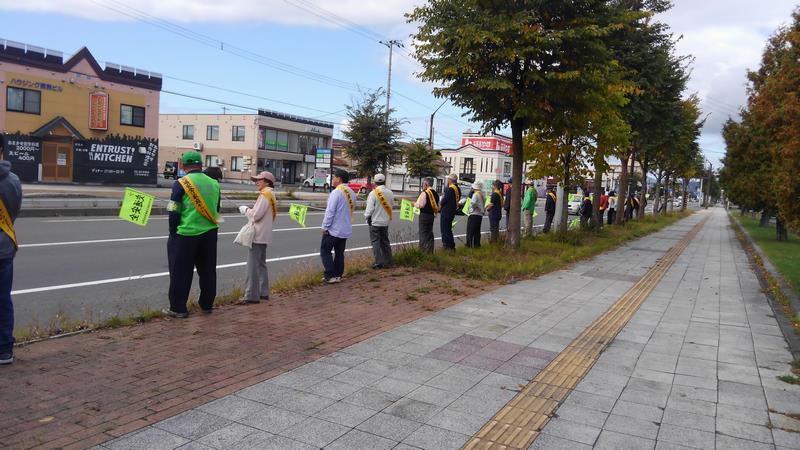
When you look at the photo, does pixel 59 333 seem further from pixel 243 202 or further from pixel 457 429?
pixel 243 202

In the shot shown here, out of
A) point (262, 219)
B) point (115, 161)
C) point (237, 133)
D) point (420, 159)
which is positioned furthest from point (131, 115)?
point (262, 219)

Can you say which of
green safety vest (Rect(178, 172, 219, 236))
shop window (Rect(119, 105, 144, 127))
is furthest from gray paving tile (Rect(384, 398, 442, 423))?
shop window (Rect(119, 105, 144, 127))

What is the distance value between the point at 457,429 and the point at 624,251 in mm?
14400

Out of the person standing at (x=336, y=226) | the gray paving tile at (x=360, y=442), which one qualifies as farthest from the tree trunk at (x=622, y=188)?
the gray paving tile at (x=360, y=442)

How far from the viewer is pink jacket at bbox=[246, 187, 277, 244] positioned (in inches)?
289

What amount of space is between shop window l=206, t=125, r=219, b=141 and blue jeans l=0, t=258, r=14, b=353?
6466cm

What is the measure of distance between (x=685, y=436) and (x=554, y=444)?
0.99 meters

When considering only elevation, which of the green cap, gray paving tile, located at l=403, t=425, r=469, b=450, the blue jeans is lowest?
gray paving tile, located at l=403, t=425, r=469, b=450

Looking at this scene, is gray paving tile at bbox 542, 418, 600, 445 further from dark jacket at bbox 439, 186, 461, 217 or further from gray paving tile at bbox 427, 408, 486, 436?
dark jacket at bbox 439, 186, 461, 217

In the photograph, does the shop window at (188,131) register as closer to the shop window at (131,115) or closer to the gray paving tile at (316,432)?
the shop window at (131,115)

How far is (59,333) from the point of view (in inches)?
219

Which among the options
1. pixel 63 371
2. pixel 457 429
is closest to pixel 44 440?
pixel 63 371

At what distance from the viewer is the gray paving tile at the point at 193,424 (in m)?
3.66

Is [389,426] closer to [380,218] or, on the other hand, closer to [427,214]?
[380,218]
